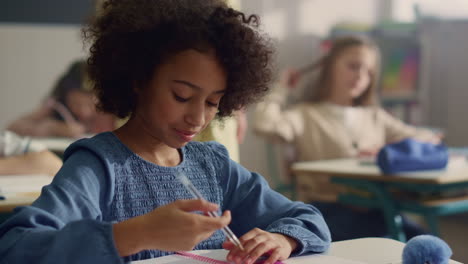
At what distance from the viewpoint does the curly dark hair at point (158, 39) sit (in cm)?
91

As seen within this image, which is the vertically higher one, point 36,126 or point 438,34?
point 438,34

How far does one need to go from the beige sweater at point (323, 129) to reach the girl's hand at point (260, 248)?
2.06 meters

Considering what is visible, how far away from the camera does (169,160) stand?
99cm

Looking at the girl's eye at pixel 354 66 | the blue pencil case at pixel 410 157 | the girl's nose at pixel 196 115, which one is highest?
the girl's nose at pixel 196 115

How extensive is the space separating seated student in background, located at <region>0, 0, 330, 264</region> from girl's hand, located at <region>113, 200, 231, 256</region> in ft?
0.34

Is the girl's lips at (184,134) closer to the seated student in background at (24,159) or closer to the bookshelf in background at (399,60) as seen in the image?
the seated student in background at (24,159)

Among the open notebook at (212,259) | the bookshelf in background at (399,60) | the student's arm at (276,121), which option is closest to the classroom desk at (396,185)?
the student's arm at (276,121)

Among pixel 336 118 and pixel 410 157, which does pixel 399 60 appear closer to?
pixel 336 118

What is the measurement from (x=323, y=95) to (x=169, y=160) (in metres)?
2.42

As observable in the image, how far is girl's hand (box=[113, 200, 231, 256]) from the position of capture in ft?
2.11

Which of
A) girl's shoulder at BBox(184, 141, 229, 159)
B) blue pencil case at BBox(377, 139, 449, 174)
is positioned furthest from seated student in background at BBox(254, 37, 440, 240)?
girl's shoulder at BBox(184, 141, 229, 159)

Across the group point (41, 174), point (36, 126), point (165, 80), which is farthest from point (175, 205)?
point (36, 126)

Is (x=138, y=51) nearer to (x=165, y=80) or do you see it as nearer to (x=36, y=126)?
(x=165, y=80)

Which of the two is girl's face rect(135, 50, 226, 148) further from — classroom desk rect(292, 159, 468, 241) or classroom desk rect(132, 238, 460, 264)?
classroom desk rect(292, 159, 468, 241)
